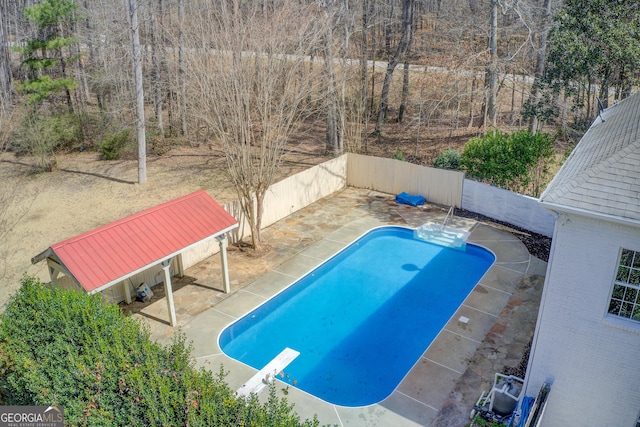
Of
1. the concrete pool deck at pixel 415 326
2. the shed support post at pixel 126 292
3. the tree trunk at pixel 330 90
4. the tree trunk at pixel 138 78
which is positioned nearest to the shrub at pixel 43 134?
the tree trunk at pixel 138 78

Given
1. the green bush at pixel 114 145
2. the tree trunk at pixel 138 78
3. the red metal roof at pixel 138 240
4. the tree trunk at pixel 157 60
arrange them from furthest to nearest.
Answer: the green bush at pixel 114 145
the tree trunk at pixel 157 60
the tree trunk at pixel 138 78
the red metal roof at pixel 138 240

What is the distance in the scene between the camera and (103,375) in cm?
742

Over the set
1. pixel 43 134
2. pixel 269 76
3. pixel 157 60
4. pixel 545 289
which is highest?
pixel 157 60

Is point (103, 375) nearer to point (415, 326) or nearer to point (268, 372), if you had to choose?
point (268, 372)

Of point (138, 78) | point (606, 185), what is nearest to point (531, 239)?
point (606, 185)

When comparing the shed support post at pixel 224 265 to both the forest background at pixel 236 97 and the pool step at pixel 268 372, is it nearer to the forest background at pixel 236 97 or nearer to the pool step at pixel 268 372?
the forest background at pixel 236 97

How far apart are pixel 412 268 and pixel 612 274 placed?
8.59 m

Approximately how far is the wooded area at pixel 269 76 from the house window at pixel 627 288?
547 cm

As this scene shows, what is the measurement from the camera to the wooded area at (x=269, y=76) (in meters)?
15.3

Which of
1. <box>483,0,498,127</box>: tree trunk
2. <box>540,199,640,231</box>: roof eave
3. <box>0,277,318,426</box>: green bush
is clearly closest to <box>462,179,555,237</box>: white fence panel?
<box>483,0,498,127</box>: tree trunk

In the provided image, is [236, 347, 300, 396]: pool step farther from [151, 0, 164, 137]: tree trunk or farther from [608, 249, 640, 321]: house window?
[151, 0, 164, 137]: tree trunk

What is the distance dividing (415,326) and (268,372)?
425cm

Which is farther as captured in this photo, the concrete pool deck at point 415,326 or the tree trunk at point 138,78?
the tree trunk at point 138,78

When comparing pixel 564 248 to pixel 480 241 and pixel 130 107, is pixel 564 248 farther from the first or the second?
pixel 130 107
